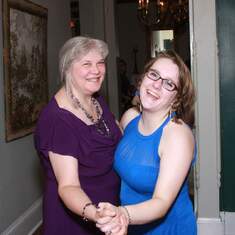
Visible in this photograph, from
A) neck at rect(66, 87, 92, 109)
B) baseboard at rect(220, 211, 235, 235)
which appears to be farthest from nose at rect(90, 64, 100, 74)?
baseboard at rect(220, 211, 235, 235)

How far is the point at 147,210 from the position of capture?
145 cm

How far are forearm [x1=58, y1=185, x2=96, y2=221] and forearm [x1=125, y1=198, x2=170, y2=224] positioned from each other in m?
0.15

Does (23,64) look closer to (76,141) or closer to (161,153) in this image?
(76,141)

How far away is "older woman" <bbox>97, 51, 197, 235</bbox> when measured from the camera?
1.47m

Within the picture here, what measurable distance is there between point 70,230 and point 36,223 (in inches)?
72.7

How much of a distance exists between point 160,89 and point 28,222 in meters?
2.39

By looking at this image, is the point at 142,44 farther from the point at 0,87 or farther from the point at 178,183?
the point at 178,183

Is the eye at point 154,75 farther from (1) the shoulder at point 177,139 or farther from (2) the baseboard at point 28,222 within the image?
(2) the baseboard at point 28,222

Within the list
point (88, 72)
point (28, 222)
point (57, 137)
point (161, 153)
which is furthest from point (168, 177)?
point (28, 222)

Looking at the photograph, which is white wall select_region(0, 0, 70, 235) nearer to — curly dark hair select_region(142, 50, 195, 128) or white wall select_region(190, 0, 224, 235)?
white wall select_region(190, 0, 224, 235)

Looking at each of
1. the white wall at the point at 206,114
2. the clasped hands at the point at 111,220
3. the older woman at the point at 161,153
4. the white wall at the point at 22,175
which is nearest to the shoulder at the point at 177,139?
the older woman at the point at 161,153

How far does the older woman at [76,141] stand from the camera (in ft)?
5.63

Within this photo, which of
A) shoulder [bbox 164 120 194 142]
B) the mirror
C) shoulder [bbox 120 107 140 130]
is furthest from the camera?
the mirror

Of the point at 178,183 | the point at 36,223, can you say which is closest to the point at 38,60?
the point at 36,223
